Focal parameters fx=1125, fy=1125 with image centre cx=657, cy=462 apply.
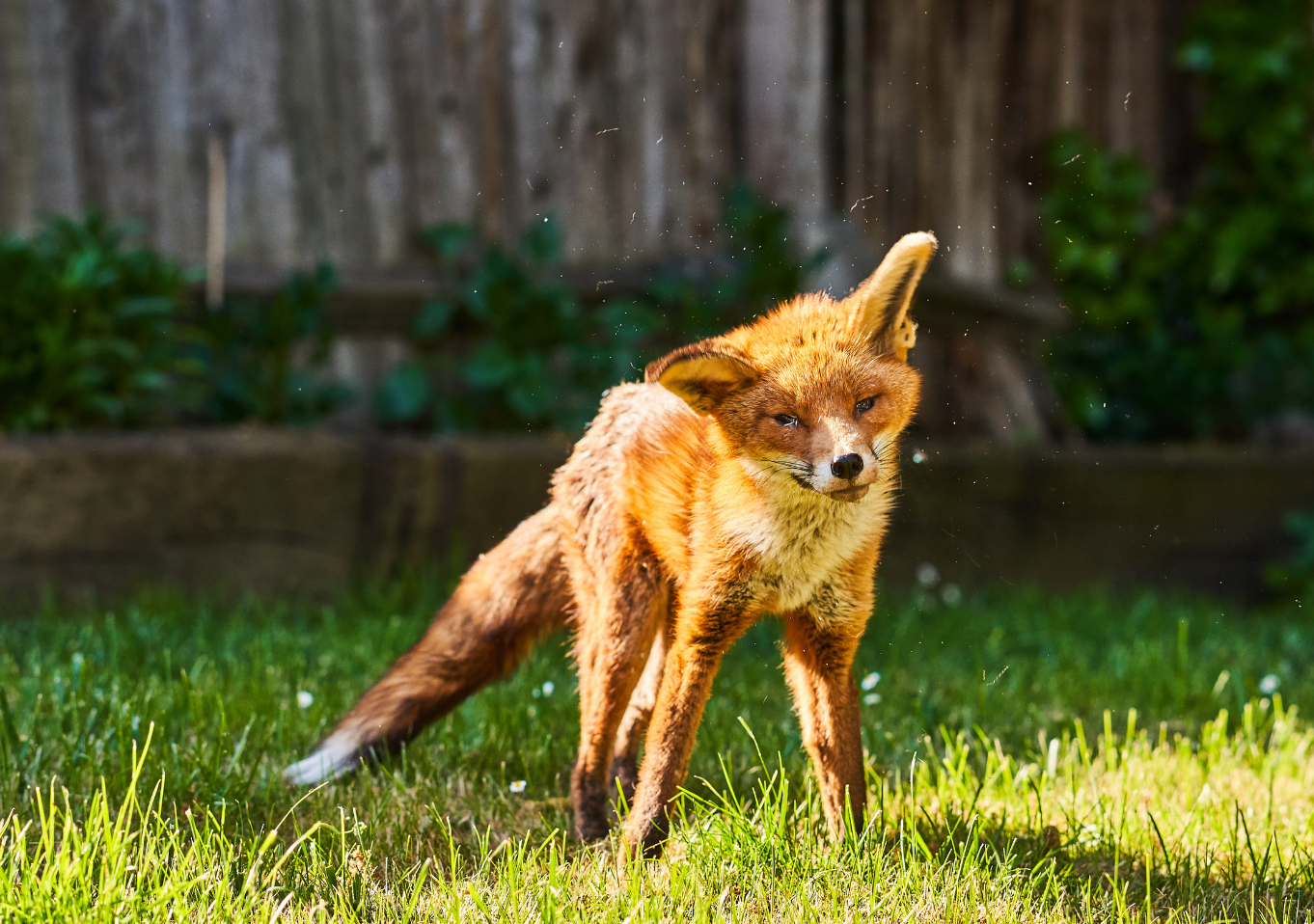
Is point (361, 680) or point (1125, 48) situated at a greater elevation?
point (1125, 48)

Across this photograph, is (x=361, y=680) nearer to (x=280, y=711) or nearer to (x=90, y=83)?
(x=280, y=711)

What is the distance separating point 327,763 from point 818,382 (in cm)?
141

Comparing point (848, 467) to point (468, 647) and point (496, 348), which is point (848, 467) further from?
point (496, 348)

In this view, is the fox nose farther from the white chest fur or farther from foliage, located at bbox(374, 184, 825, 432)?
foliage, located at bbox(374, 184, 825, 432)

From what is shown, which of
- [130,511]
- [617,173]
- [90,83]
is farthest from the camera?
[617,173]

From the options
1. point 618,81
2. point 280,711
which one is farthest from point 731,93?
point 280,711

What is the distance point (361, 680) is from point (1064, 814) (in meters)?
1.97

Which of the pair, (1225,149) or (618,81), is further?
(1225,149)

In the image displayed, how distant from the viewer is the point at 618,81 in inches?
242

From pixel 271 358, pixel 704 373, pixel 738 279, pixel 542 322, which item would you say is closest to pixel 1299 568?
pixel 738 279

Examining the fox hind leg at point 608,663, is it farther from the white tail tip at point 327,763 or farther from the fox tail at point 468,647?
the white tail tip at point 327,763

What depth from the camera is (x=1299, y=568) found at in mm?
5789

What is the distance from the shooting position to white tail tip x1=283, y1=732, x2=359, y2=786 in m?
2.42

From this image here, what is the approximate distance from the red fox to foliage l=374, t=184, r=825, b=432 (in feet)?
8.60
